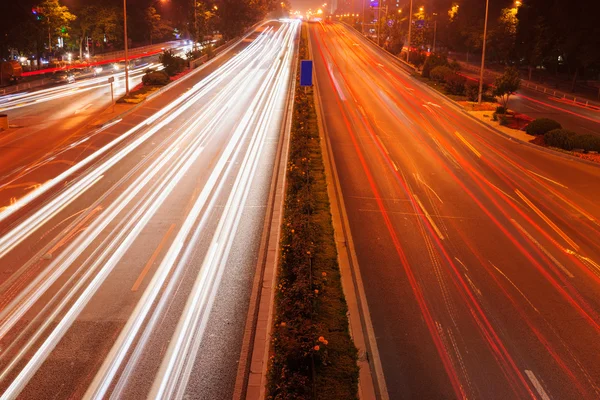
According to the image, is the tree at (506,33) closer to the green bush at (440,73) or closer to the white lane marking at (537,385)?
the green bush at (440,73)

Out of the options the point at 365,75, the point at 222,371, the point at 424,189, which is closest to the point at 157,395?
the point at 222,371

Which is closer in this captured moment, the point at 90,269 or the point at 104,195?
the point at 90,269

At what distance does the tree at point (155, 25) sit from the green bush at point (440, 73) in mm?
72128

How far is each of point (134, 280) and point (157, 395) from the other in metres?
4.66

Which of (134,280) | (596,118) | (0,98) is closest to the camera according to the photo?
(134,280)

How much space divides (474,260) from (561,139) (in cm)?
1739

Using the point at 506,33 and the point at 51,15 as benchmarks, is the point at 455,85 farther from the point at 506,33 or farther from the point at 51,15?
the point at 51,15

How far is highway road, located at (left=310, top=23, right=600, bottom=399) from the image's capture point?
32.4 feet

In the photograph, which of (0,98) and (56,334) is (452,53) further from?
(56,334)

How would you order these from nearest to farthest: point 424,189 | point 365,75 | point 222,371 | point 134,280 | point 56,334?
point 222,371
point 56,334
point 134,280
point 424,189
point 365,75

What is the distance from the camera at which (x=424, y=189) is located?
21.3 m

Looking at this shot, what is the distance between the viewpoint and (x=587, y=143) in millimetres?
27641

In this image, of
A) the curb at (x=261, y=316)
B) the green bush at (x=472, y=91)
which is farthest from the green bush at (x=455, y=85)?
A: the curb at (x=261, y=316)

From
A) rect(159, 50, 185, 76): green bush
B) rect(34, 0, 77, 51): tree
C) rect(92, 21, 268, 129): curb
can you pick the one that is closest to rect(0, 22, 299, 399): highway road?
rect(92, 21, 268, 129): curb
